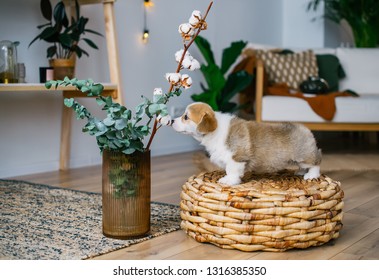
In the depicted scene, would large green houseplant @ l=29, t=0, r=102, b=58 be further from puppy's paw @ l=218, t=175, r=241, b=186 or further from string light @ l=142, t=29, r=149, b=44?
puppy's paw @ l=218, t=175, r=241, b=186

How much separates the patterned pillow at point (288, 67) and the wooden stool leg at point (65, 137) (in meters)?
1.75

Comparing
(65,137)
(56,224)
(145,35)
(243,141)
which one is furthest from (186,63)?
(145,35)

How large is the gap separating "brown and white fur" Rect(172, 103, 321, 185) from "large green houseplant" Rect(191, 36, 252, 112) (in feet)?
6.98

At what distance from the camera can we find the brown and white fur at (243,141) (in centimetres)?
184

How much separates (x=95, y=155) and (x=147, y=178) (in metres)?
1.94

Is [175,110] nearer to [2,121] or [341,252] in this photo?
[2,121]

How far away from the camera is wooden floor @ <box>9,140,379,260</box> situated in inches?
67.7

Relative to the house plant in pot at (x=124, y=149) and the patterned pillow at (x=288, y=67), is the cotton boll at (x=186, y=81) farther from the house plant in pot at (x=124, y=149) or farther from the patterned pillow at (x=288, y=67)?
the patterned pillow at (x=288, y=67)

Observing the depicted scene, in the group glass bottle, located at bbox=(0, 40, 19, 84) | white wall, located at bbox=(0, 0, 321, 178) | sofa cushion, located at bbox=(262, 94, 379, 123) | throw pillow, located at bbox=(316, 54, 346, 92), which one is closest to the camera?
glass bottle, located at bbox=(0, 40, 19, 84)

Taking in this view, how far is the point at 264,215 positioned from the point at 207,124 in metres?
0.36

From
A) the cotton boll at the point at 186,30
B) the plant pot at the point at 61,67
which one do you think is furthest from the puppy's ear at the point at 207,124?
the plant pot at the point at 61,67

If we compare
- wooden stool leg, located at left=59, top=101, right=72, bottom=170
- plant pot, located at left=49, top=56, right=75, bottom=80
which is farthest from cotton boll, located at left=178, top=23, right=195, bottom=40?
wooden stool leg, located at left=59, top=101, right=72, bottom=170

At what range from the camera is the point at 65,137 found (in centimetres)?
340

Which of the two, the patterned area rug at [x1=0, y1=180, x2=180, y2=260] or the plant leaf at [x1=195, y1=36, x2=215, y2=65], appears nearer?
the patterned area rug at [x1=0, y1=180, x2=180, y2=260]
